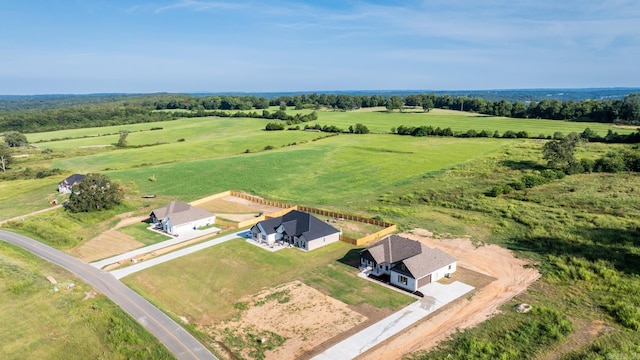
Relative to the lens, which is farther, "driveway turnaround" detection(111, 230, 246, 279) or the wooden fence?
the wooden fence

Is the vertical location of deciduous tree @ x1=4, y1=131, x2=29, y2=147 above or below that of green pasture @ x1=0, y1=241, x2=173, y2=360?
above

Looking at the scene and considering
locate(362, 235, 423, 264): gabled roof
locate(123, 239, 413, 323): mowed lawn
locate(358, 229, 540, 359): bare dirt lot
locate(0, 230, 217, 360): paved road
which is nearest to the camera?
locate(0, 230, 217, 360): paved road

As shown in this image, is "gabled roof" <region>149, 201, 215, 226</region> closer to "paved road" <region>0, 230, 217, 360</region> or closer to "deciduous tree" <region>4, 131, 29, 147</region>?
"paved road" <region>0, 230, 217, 360</region>

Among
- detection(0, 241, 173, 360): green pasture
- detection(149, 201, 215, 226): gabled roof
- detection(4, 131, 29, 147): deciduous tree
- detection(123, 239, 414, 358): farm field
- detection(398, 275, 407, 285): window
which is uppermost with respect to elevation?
detection(4, 131, 29, 147): deciduous tree

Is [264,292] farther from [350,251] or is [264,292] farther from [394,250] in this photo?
[394,250]

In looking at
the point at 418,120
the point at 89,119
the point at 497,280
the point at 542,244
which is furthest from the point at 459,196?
the point at 89,119

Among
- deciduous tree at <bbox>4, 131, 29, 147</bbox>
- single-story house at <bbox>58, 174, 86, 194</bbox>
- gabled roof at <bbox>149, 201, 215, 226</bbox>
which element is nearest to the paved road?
gabled roof at <bbox>149, 201, 215, 226</bbox>

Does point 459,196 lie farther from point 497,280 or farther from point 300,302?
point 300,302

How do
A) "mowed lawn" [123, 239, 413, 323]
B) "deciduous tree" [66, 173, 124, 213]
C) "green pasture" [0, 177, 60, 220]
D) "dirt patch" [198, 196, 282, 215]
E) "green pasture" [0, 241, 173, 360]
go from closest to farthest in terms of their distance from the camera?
1. "green pasture" [0, 241, 173, 360]
2. "mowed lawn" [123, 239, 413, 323]
3. "deciduous tree" [66, 173, 124, 213]
4. "dirt patch" [198, 196, 282, 215]
5. "green pasture" [0, 177, 60, 220]
